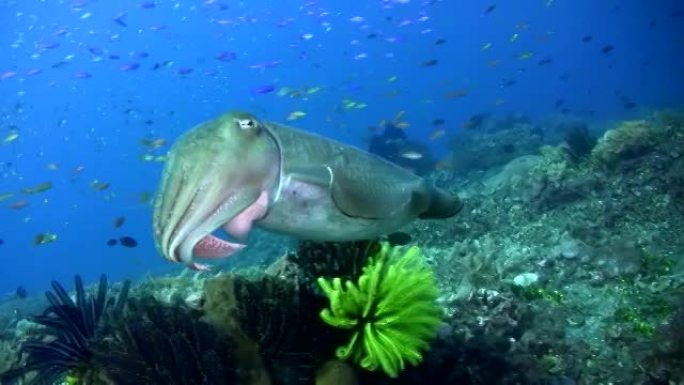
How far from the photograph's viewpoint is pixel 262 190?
331cm

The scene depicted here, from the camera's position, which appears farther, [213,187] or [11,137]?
[11,137]

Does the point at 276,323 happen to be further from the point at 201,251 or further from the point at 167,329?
the point at 201,251

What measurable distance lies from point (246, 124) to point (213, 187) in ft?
1.67

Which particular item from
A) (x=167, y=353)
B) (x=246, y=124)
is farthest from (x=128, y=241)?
(x=246, y=124)

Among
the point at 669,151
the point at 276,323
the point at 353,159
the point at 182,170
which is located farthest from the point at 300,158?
the point at 669,151

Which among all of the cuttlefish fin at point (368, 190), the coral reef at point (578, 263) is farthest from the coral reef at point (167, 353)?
the coral reef at point (578, 263)

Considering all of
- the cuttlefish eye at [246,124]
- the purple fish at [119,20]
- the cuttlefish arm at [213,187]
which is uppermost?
the cuttlefish eye at [246,124]

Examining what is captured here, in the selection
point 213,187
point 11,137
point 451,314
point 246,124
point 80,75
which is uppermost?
point 246,124

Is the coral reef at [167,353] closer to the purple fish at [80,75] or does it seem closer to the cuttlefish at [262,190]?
the cuttlefish at [262,190]

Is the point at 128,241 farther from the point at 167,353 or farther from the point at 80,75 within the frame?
the point at 80,75

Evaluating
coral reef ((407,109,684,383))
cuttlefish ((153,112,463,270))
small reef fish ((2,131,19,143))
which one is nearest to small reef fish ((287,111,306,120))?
coral reef ((407,109,684,383))

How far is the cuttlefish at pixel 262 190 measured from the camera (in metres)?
2.99

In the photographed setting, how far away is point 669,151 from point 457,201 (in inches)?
338

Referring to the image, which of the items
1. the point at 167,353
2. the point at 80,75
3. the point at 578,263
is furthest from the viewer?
the point at 80,75
